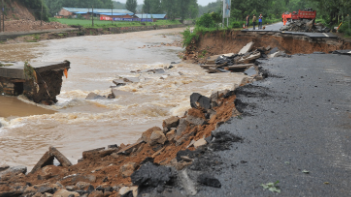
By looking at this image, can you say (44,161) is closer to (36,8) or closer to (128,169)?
(128,169)

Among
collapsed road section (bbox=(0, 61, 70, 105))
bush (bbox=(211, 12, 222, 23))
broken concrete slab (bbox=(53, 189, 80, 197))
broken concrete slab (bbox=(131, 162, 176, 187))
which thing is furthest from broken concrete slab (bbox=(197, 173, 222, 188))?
bush (bbox=(211, 12, 222, 23))

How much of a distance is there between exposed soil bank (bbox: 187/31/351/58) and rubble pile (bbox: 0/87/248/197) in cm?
1118

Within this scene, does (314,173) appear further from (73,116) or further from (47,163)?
(73,116)

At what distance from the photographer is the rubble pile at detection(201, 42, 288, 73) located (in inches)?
694

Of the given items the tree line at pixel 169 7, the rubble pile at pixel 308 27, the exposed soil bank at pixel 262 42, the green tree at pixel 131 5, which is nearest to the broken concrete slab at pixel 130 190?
the exposed soil bank at pixel 262 42

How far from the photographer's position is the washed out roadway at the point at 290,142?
3.28 meters

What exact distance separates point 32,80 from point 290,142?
982 cm

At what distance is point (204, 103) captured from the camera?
7.62m

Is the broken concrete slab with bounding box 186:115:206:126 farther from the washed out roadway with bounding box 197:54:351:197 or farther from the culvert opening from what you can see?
the culvert opening

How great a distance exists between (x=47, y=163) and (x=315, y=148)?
4682mm

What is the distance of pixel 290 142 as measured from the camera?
434cm

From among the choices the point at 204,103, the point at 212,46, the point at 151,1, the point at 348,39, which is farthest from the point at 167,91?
the point at 151,1

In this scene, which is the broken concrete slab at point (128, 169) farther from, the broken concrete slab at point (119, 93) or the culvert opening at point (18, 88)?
the culvert opening at point (18, 88)

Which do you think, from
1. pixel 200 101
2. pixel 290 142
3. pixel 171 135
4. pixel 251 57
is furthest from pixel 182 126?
pixel 251 57
